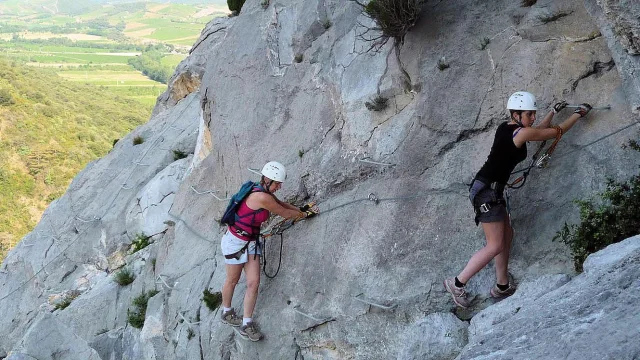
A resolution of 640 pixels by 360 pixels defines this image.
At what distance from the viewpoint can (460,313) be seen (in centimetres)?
635

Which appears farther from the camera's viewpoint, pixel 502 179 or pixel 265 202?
pixel 265 202

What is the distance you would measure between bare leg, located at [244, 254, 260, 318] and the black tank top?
136 inches

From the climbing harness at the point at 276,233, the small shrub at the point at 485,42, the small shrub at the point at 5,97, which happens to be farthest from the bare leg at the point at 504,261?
the small shrub at the point at 5,97

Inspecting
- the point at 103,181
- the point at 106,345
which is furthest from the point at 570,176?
the point at 103,181

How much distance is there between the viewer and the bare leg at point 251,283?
25.8 feet

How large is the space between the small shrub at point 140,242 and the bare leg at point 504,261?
9.13m

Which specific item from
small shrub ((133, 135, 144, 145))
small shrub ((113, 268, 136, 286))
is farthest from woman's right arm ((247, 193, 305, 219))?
small shrub ((133, 135, 144, 145))

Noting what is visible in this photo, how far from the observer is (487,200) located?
5.88m

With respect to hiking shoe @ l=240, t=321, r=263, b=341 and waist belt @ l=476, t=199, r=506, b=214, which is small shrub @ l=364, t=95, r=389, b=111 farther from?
hiking shoe @ l=240, t=321, r=263, b=341

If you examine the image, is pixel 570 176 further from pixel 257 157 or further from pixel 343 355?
pixel 257 157

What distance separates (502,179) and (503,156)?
235 mm

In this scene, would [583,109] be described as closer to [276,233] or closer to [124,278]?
[276,233]

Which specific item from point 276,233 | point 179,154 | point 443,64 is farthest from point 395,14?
point 179,154

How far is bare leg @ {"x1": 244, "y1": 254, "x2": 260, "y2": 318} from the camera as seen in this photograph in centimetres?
787
